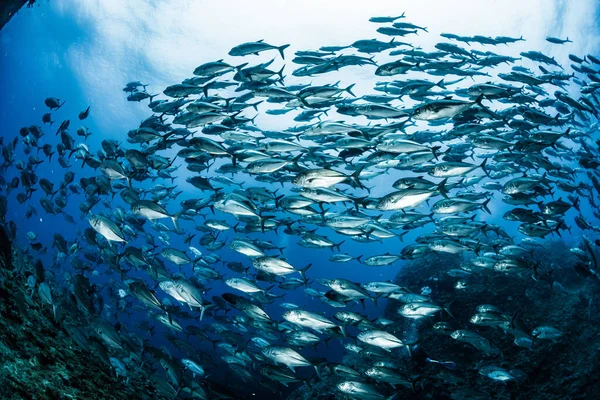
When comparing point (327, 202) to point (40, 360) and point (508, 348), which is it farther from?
point (508, 348)

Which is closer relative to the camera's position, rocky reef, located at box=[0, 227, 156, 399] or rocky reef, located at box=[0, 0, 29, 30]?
rocky reef, located at box=[0, 227, 156, 399]

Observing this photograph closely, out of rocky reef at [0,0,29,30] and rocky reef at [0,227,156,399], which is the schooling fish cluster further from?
rocky reef at [0,0,29,30]

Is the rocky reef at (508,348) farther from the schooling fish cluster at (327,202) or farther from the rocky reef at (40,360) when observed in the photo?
the rocky reef at (40,360)

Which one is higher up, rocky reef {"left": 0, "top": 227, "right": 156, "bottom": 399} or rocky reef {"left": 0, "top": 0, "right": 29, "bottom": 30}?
rocky reef {"left": 0, "top": 0, "right": 29, "bottom": 30}

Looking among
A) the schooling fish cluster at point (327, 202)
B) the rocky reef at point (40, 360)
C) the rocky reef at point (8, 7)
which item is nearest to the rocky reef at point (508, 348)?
the schooling fish cluster at point (327, 202)

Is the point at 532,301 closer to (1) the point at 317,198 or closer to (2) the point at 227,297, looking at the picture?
(1) the point at 317,198

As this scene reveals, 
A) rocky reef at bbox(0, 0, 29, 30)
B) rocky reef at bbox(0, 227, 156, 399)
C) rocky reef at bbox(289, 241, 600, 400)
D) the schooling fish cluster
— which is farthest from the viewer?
rocky reef at bbox(0, 0, 29, 30)

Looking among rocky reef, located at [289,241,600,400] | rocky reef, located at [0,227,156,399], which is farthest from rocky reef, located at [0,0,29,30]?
rocky reef, located at [289,241,600,400]

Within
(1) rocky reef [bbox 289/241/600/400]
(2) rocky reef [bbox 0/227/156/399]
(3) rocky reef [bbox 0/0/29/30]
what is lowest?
(2) rocky reef [bbox 0/227/156/399]

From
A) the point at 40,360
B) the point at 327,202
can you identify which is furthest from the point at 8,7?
the point at 40,360

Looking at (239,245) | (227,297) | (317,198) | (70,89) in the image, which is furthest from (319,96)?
(70,89)

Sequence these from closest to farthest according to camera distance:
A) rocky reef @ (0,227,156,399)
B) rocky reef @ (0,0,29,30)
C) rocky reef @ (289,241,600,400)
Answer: rocky reef @ (0,227,156,399), rocky reef @ (289,241,600,400), rocky reef @ (0,0,29,30)

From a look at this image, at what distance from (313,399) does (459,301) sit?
484 cm

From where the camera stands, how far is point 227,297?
554cm
